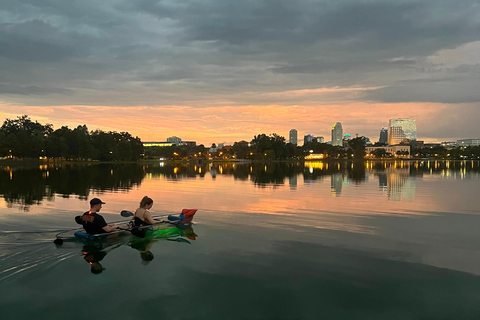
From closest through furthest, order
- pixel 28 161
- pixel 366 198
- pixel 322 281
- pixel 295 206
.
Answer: pixel 322 281 → pixel 295 206 → pixel 366 198 → pixel 28 161

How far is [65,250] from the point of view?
44.0 ft

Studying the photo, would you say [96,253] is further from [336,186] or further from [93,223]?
[336,186]

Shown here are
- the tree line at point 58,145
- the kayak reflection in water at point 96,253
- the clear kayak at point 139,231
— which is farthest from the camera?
the tree line at point 58,145

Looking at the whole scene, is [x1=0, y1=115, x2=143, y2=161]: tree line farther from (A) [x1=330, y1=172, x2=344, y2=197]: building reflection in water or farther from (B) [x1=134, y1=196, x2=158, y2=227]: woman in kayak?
(B) [x1=134, y1=196, x2=158, y2=227]: woman in kayak

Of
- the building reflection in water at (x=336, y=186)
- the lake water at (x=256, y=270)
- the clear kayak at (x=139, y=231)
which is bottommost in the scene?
the lake water at (x=256, y=270)

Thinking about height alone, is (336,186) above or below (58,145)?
below

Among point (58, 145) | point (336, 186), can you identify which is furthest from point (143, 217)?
point (58, 145)

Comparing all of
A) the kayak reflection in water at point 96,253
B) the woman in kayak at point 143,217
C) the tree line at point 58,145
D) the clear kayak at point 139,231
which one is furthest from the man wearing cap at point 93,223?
the tree line at point 58,145

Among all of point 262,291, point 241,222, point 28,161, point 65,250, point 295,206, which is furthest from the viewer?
point 28,161

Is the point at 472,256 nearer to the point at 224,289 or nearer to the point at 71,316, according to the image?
the point at 224,289

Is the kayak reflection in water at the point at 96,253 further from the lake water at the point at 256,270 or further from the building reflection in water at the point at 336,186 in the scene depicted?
the building reflection in water at the point at 336,186

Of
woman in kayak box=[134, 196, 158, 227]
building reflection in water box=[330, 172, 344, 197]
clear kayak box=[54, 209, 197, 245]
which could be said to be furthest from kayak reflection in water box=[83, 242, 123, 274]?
building reflection in water box=[330, 172, 344, 197]

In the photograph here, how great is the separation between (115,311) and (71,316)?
99 centimetres

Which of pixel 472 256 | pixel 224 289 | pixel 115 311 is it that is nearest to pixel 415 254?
pixel 472 256
